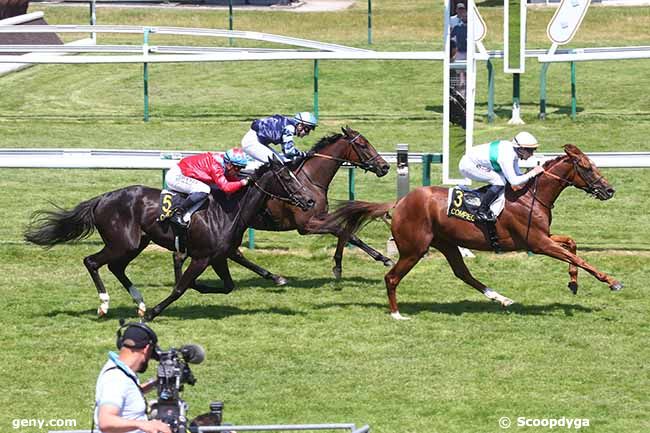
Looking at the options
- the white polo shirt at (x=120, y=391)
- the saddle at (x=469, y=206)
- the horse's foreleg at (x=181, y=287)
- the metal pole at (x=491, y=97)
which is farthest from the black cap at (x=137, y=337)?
the metal pole at (x=491, y=97)

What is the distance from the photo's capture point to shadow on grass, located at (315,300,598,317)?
12.9 metres

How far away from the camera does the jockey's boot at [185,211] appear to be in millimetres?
12648

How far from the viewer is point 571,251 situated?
1294cm

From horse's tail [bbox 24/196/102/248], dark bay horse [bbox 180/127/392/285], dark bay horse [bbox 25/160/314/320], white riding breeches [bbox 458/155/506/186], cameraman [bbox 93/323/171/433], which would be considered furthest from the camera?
dark bay horse [bbox 180/127/392/285]

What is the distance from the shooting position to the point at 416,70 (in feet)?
85.4

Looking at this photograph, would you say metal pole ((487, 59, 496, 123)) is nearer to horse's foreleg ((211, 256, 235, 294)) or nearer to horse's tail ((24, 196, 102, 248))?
horse's foreleg ((211, 256, 235, 294))

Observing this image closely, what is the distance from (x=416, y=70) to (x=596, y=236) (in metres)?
10.5

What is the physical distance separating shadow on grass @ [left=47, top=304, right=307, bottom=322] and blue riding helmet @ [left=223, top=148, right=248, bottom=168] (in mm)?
1390

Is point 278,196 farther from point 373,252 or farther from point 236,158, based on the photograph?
point 373,252

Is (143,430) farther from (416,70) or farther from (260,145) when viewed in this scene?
(416,70)

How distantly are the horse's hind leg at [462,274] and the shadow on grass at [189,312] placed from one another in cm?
150

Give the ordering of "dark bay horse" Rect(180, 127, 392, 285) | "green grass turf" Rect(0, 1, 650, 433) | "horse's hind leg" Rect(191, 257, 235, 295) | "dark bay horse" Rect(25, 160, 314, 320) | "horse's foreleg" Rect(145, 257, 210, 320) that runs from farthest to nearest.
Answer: "dark bay horse" Rect(180, 127, 392, 285)
"horse's hind leg" Rect(191, 257, 235, 295)
"dark bay horse" Rect(25, 160, 314, 320)
"horse's foreleg" Rect(145, 257, 210, 320)
"green grass turf" Rect(0, 1, 650, 433)

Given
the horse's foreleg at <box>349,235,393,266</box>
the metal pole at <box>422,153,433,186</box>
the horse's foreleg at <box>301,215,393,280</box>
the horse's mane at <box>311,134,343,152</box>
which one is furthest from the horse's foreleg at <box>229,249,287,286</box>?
the metal pole at <box>422,153,433,186</box>

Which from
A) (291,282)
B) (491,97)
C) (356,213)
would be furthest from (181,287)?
(491,97)
